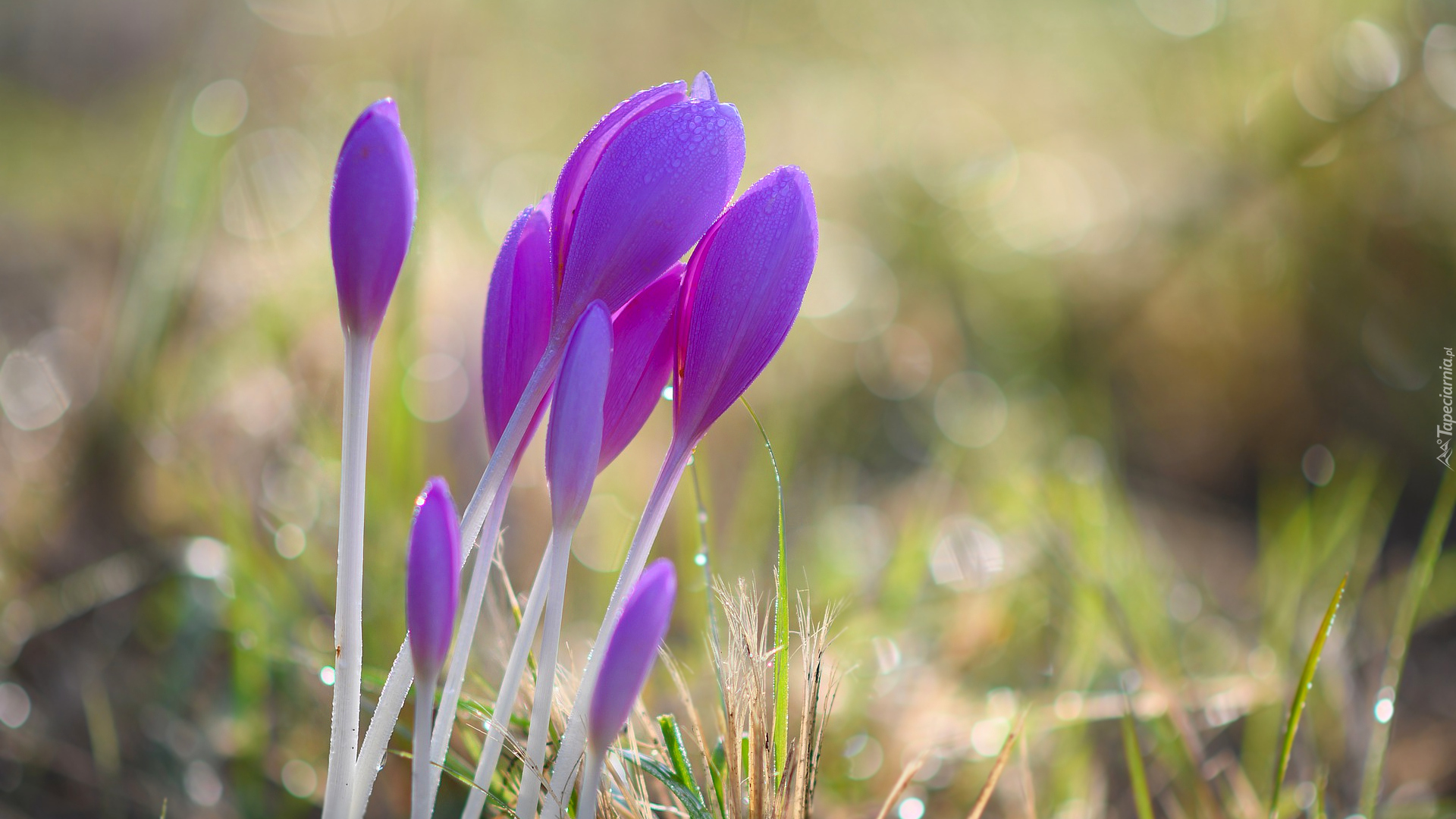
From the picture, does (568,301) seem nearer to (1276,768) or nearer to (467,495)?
(1276,768)

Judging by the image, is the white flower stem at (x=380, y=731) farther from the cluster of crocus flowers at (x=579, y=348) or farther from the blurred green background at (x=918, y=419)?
the blurred green background at (x=918, y=419)

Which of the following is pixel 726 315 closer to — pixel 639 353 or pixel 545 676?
pixel 639 353

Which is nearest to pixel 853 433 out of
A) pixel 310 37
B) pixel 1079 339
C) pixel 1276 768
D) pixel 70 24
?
pixel 1079 339

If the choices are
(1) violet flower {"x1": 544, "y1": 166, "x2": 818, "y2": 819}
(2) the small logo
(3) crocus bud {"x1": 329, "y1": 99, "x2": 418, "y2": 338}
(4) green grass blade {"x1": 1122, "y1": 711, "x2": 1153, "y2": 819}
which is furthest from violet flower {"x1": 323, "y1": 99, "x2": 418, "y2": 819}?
(2) the small logo

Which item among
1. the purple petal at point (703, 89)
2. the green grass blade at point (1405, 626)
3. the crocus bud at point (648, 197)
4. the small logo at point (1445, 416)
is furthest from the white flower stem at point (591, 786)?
the small logo at point (1445, 416)

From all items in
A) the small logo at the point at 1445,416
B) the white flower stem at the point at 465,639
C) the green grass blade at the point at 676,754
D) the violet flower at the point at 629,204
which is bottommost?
the green grass blade at the point at 676,754

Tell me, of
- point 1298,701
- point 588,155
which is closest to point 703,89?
point 588,155
